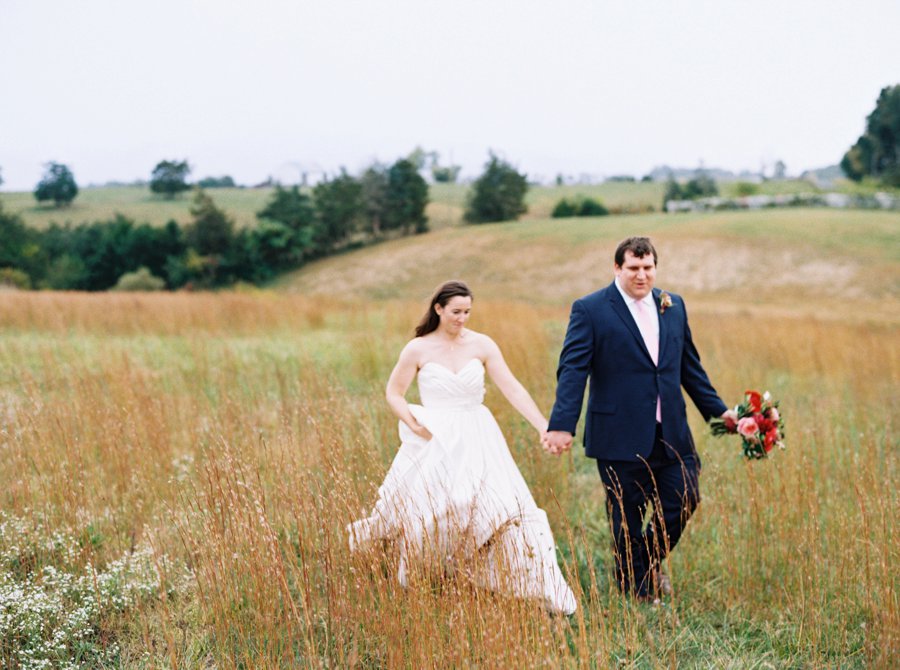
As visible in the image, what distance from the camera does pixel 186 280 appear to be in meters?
51.5

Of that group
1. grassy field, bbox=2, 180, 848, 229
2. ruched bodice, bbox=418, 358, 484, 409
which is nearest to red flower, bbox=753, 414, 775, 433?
ruched bodice, bbox=418, 358, 484, 409

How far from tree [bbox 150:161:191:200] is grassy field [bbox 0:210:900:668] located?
2732 inches

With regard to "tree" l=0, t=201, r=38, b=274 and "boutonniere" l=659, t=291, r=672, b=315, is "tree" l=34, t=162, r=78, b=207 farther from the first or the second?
"boutonniere" l=659, t=291, r=672, b=315

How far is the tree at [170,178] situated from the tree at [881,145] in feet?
219

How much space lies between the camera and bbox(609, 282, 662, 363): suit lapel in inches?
181

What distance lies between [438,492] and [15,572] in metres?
2.64

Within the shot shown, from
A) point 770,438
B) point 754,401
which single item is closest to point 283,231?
point 754,401

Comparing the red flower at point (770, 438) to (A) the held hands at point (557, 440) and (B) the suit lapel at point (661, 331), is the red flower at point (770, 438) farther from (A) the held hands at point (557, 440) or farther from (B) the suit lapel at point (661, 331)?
(A) the held hands at point (557, 440)

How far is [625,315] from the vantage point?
4.62 m

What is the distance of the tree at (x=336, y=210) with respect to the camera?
6191cm

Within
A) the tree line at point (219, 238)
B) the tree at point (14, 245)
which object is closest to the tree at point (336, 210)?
the tree line at point (219, 238)

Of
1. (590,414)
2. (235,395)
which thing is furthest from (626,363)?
(235,395)

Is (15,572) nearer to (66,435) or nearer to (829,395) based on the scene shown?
(66,435)

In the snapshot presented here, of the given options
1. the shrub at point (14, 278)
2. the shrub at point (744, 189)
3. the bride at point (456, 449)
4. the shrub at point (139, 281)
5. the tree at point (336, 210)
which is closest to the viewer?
the bride at point (456, 449)
